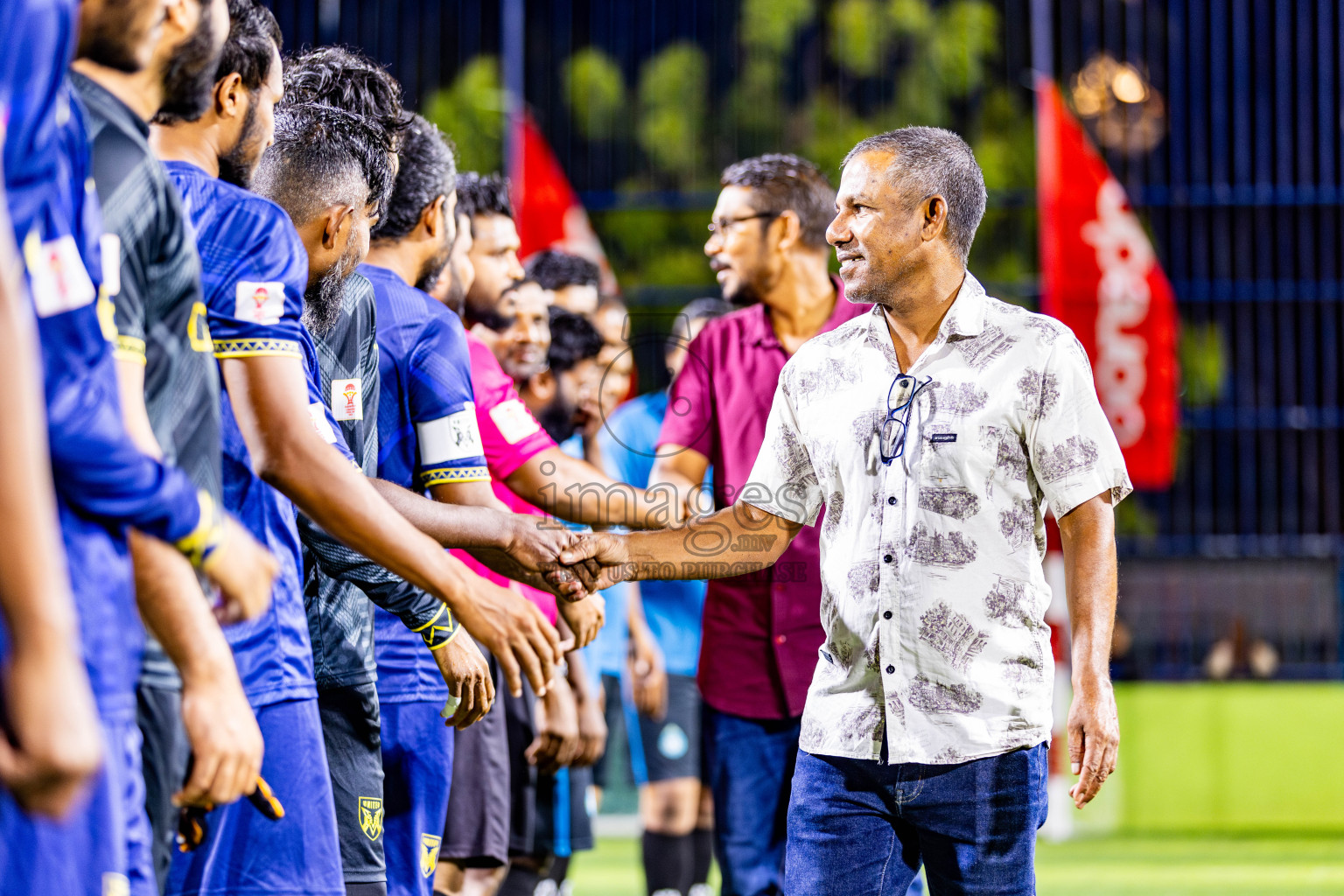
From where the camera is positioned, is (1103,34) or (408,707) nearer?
(408,707)

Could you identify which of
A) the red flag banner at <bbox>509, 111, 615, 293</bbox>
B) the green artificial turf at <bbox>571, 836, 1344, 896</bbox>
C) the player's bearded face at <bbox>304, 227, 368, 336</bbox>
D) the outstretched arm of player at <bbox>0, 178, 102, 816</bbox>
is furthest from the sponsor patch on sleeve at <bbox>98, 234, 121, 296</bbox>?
the red flag banner at <bbox>509, 111, 615, 293</bbox>

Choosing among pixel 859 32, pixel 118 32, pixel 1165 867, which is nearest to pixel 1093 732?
pixel 118 32

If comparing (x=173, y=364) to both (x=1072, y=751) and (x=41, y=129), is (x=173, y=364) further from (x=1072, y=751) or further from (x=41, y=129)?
(x=1072, y=751)

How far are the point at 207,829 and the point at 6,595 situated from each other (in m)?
1.07

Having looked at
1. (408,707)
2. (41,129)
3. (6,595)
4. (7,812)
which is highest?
(41,129)

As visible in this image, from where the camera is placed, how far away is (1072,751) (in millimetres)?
2760

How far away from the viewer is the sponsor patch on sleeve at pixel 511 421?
13.0ft

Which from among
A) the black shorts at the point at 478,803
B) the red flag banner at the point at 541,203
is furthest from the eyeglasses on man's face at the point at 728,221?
the red flag banner at the point at 541,203

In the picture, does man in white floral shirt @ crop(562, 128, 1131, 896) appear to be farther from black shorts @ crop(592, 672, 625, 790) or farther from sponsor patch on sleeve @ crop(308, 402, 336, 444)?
black shorts @ crop(592, 672, 625, 790)

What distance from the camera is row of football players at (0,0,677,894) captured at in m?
1.55

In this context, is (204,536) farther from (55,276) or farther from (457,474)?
(457,474)

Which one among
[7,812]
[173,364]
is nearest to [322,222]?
[173,364]

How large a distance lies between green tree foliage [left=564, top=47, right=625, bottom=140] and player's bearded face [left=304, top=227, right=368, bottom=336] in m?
14.1

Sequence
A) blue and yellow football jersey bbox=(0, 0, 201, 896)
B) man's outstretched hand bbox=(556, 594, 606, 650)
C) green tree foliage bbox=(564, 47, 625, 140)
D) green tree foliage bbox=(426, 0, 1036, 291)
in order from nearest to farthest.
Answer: blue and yellow football jersey bbox=(0, 0, 201, 896) < man's outstretched hand bbox=(556, 594, 606, 650) < green tree foliage bbox=(426, 0, 1036, 291) < green tree foliage bbox=(564, 47, 625, 140)
